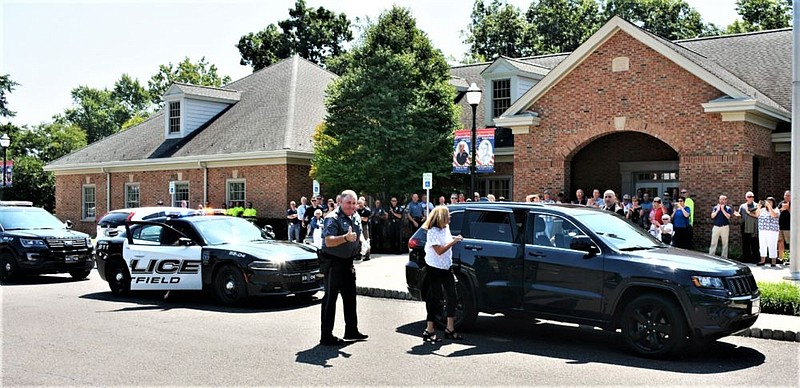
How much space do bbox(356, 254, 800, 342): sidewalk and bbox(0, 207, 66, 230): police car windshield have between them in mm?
7313

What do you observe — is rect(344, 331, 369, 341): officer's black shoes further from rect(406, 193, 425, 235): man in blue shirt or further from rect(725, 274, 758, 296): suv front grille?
rect(406, 193, 425, 235): man in blue shirt

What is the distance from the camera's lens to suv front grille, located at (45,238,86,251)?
53.4 ft

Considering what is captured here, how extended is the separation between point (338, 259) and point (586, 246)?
297 cm

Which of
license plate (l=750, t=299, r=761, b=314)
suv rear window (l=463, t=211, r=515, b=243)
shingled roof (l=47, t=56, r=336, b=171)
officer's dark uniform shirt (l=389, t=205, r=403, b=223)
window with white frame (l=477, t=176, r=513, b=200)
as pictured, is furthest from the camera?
shingled roof (l=47, t=56, r=336, b=171)

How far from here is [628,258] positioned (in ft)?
28.9

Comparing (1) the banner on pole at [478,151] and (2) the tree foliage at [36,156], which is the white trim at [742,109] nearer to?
(1) the banner on pole at [478,151]

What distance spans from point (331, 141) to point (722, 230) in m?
12.2

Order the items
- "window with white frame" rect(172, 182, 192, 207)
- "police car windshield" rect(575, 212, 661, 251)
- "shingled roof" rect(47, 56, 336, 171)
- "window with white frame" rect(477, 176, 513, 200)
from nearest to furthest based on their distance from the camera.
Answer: "police car windshield" rect(575, 212, 661, 251) < "window with white frame" rect(477, 176, 513, 200) < "shingled roof" rect(47, 56, 336, 171) < "window with white frame" rect(172, 182, 192, 207)

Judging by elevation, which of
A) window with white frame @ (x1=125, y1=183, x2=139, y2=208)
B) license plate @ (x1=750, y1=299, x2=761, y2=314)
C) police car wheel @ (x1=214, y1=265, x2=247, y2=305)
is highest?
window with white frame @ (x1=125, y1=183, x2=139, y2=208)

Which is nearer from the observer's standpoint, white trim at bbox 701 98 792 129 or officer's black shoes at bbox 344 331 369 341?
officer's black shoes at bbox 344 331 369 341

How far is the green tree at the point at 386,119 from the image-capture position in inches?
918

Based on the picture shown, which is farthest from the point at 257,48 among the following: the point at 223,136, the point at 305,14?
the point at 223,136

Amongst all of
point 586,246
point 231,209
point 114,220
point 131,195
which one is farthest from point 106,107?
point 586,246

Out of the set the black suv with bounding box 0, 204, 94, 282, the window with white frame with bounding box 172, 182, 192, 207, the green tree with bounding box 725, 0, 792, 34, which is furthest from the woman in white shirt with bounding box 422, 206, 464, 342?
the green tree with bounding box 725, 0, 792, 34
